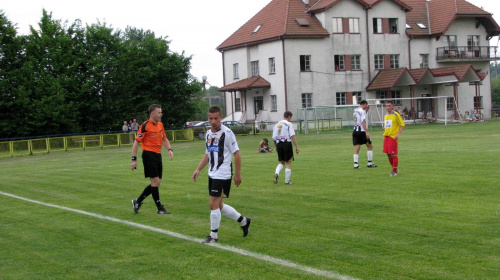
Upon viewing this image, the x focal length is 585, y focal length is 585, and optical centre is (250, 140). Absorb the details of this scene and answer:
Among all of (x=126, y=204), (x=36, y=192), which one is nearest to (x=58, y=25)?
(x=36, y=192)

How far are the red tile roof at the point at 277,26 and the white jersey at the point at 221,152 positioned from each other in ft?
149

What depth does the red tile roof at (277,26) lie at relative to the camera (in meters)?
54.0

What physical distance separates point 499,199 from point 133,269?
701 cm

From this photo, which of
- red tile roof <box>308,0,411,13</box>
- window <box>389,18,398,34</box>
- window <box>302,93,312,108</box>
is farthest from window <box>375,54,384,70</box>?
window <box>302,93,312,108</box>

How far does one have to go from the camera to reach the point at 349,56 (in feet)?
186

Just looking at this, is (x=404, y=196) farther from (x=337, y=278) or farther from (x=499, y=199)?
(x=337, y=278)

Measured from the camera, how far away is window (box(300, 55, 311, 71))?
54.9m

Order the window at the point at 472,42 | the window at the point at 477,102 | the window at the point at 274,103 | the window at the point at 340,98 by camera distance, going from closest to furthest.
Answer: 1. the window at the point at 274,103
2. the window at the point at 340,98
3. the window at the point at 477,102
4. the window at the point at 472,42

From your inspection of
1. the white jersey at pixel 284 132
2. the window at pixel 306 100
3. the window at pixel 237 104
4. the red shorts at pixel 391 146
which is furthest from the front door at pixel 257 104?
the white jersey at pixel 284 132

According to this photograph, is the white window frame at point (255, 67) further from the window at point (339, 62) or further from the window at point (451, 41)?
the window at point (451, 41)

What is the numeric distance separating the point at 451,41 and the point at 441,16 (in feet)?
9.34

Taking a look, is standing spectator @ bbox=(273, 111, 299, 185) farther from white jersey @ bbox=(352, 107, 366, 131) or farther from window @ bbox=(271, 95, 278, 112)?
window @ bbox=(271, 95, 278, 112)

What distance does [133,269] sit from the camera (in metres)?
7.14

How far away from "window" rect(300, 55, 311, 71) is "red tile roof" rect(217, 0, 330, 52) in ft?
6.74
